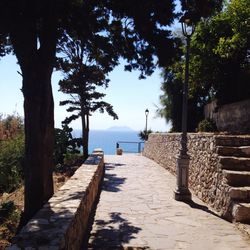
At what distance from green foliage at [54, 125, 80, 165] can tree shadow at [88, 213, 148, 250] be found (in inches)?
330

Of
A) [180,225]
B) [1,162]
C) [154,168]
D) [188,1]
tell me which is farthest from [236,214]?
[154,168]

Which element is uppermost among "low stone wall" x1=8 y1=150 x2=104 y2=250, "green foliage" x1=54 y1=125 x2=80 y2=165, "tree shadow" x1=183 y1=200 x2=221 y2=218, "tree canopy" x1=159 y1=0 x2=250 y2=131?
"tree canopy" x1=159 y1=0 x2=250 y2=131

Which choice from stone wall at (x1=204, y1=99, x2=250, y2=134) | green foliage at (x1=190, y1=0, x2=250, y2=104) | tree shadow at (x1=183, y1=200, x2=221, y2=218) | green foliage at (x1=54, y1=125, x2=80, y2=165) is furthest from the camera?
green foliage at (x1=54, y1=125, x2=80, y2=165)

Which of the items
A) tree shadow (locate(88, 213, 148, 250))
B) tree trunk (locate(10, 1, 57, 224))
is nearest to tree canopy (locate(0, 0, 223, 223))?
tree trunk (locate(10, 1, 57, 224))

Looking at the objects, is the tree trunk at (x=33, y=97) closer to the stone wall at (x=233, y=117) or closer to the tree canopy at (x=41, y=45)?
the tree canopy at (x=41, y=45)

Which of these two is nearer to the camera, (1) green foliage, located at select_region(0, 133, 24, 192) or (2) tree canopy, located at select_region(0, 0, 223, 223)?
(2) tree canopy, located at select_region(0, 0, 223, 223)

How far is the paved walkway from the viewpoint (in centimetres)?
564

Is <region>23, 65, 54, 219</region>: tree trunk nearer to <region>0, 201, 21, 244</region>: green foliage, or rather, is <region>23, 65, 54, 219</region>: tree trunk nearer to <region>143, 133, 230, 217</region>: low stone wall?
<region>0, 201, 21, 244</region>: green foliage

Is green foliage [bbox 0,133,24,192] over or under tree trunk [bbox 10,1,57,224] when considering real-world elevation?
under

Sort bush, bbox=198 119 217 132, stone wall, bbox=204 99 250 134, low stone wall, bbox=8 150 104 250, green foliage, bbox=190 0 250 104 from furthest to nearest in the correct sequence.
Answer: bush, bbox=198 119 217 132 < stone wall, bbox=204 99 250 134 < green foliage, bbox=190 0 250 104 < low stone wall, bbox=8 150 104 250

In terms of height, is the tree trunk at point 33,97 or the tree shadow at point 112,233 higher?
the tree trunk at point 33,97

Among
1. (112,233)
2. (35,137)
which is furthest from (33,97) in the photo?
(112,233)

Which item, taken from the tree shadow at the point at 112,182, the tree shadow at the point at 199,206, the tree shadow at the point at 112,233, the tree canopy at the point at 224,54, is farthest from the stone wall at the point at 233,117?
the tree shadow at the point at 112,233

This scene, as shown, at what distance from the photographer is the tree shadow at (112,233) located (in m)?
5.59
